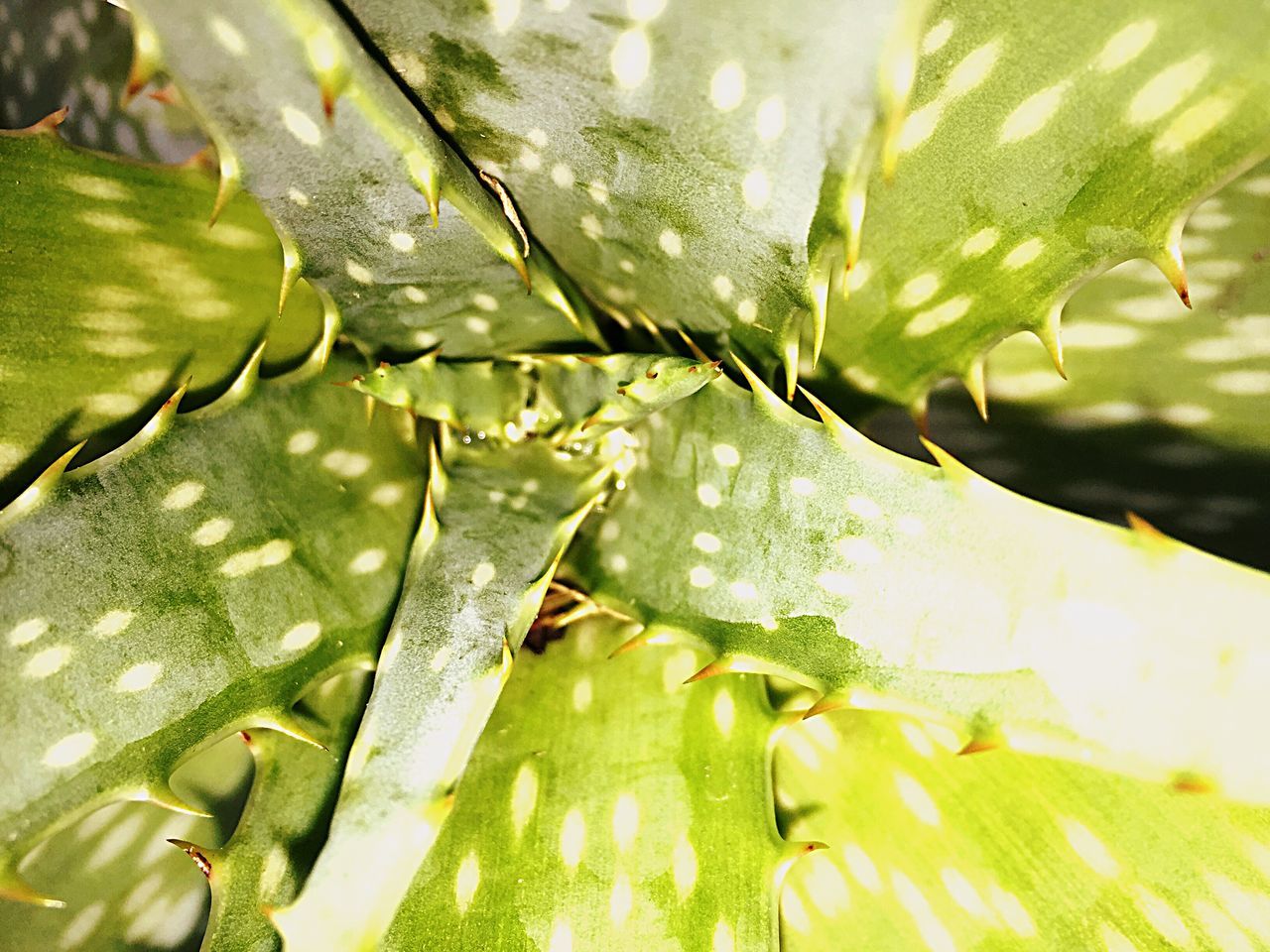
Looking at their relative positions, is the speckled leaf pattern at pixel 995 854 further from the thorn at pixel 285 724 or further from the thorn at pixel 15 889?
the thorn at pixel 15 889

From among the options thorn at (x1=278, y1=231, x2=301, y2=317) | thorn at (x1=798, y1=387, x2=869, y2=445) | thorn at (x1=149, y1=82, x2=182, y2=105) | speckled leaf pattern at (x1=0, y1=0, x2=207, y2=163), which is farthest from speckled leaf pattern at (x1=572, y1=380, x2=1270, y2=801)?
speckled leaf pattern at (x1=0, y1=0, x2=207, y2=163)

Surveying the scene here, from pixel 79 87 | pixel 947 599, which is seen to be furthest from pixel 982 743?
pixel 79 87

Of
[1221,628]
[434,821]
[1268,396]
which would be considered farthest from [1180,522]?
[434,821]

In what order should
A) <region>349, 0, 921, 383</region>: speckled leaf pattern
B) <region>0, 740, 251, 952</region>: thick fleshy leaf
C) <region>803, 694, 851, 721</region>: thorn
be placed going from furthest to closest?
<region>0, 740, 251, 952</region>: thick fleshy leaf
<region>803, 694, 851, 721</region>: thorn
<region>349, 0, 921, 383</region>: speckled leaf pattern

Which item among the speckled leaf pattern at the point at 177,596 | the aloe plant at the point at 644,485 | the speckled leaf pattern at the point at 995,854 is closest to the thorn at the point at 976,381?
the aloe plant at the point at 644,485

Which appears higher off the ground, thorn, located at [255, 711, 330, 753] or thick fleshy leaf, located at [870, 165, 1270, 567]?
thick fleshy leaf, located at [870, 165, 1270, 567]

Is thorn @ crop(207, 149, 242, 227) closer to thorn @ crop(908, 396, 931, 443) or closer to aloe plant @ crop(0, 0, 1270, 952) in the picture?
aloe plant @ crop(0, 0, 1270, 952)

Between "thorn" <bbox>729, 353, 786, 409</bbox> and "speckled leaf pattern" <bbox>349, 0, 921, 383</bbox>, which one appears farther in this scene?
"thorn" <bbox>729, 353, 786, 409</bbox>

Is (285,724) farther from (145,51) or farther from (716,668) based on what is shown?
(145,51)
